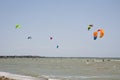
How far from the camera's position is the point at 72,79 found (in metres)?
27.9

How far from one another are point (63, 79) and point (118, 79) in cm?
604

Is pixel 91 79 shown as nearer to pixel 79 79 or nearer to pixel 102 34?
pixel 79 79

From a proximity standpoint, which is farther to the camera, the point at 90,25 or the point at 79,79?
the point at 90,25

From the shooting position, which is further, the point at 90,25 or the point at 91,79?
the point at 90,25

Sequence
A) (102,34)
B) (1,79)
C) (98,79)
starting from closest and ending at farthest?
(1,79)
(102,34)
(98,79)

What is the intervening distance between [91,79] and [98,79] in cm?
83

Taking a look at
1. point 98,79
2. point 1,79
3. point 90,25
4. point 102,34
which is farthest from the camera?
point 90,25

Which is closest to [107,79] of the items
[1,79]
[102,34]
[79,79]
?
[79,79]

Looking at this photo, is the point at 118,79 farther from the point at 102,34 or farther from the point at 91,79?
the point at 102,34

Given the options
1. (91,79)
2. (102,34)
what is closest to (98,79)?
(91,79)

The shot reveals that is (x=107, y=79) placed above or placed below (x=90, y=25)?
below

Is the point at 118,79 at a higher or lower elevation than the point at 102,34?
lower

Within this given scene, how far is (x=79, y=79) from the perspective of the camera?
92.1 ft

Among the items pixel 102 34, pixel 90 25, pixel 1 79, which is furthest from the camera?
pixel 90 25
